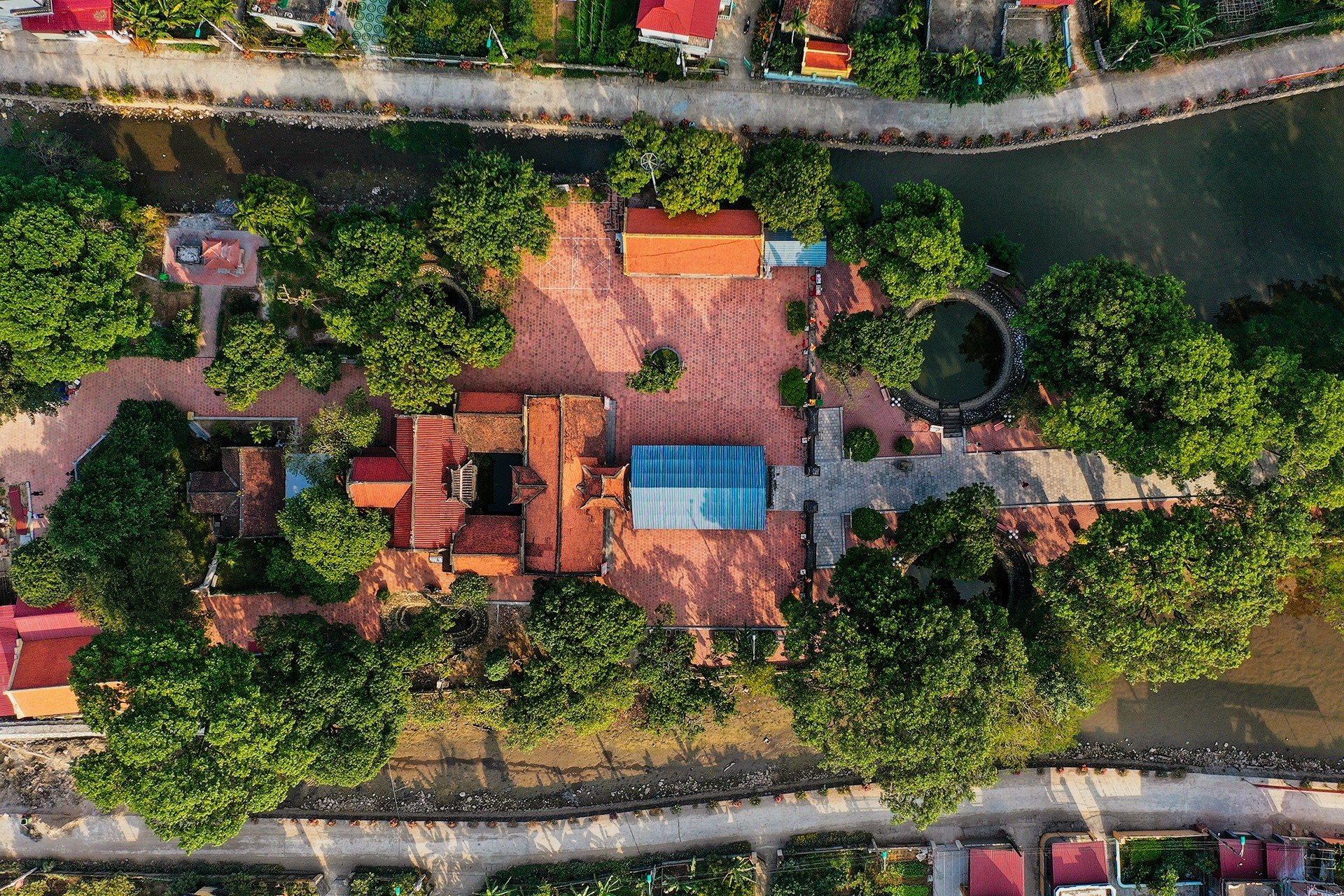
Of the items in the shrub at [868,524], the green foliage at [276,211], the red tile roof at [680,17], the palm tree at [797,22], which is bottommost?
the shrub at [868,524]

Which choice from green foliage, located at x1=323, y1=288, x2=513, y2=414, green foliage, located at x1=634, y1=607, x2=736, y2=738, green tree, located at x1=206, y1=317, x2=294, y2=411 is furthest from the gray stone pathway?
green tree, located at x1=206, y1=317, x2=294, y2=411

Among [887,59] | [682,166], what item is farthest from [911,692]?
[887,59]

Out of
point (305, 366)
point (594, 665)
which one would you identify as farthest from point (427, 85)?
point (594, 665)

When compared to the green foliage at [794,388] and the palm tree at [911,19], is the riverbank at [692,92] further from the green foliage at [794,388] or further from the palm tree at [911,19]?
the green foliage at [794,388]

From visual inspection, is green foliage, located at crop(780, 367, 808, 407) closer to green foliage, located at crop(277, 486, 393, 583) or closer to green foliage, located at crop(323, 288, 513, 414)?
green foliage, located at crop(323, 288, 513, 414)

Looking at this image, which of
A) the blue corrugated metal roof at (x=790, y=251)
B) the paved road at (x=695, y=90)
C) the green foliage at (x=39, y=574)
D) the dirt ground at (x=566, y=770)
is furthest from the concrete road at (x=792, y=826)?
the paved road at (x=695, y=90)
